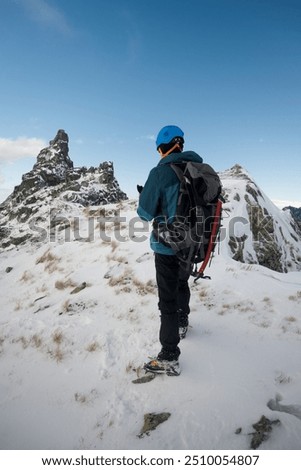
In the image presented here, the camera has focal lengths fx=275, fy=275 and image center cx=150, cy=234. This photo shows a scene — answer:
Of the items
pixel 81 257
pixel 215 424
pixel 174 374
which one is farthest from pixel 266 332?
pixel 81 257

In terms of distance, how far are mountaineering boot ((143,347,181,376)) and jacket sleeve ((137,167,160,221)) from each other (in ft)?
5.83

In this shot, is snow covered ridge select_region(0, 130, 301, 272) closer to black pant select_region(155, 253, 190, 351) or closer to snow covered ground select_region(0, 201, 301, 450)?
snow covered ground select_region(0, 201, 301, 450)

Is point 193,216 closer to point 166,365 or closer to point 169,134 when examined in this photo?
point 169,134

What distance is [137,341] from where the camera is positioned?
449 centimetres

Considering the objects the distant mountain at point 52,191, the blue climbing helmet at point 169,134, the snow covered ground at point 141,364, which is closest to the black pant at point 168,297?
the snow covered ground at point 141,364

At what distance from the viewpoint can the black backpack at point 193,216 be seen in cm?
325

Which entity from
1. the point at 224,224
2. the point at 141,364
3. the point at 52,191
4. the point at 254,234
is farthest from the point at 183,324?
the point at 52,191

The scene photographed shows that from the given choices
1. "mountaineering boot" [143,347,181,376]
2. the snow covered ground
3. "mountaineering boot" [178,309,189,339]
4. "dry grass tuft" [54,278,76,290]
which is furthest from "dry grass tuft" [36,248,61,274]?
"mountaineering boot" [143,347,181,376]

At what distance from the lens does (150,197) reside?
11.3 feet

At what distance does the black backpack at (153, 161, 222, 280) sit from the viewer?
3.25 m

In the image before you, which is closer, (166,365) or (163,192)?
(163,192)

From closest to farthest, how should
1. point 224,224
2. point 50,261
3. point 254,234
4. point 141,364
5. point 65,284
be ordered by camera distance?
point 141,364, point 65,284, point 50,261, point 224,224, point 254,234

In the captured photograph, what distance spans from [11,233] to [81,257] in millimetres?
44628

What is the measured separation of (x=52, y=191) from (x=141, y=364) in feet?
189
